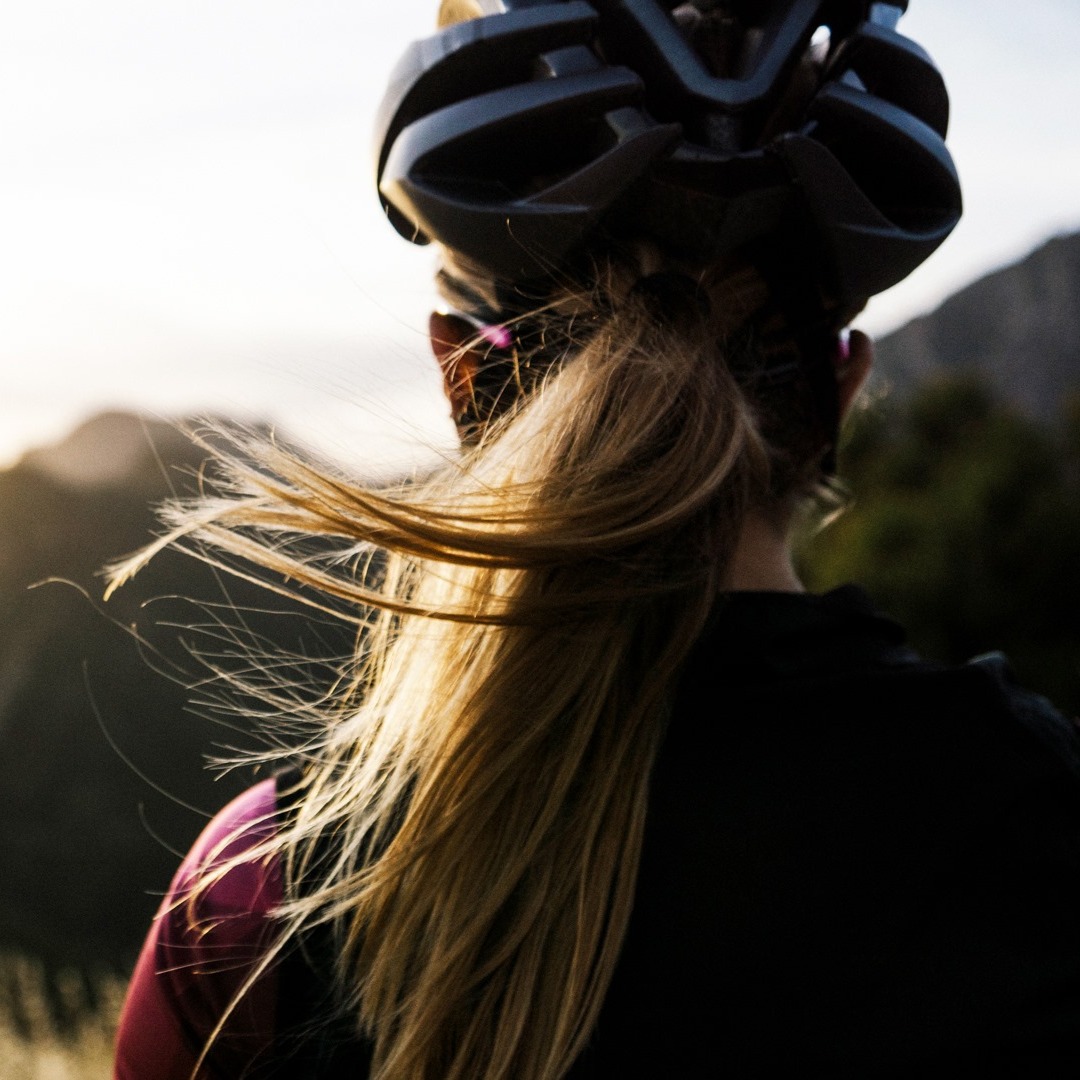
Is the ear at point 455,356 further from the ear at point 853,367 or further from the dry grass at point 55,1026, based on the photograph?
the dry grass at point 55,1026

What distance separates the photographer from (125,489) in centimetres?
2177

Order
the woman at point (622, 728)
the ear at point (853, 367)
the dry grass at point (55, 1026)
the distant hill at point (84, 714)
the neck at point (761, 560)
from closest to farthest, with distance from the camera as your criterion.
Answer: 1. the woman at point (622, 728)
2. the neck at point (761, 560)
3. the ear at point (853, 367)
4. the dry grass at point (55, 1026)
5. the distant hill at point (84, 714)

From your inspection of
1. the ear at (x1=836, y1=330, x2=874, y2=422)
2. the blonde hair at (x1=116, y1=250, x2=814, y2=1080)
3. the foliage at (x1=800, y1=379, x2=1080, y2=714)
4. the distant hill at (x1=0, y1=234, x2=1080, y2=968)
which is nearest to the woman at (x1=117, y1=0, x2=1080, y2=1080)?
the blonde hair at (x1=116, y1=250, x2=814, y2=1080)

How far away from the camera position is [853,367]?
179cm

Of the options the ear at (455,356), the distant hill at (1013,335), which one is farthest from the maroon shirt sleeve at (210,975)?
the distant hill at (1013,335)

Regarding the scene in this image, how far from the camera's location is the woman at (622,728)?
41.0 inches

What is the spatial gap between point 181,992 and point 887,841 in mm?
925

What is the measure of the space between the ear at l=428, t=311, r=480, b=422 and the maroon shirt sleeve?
2.31ft

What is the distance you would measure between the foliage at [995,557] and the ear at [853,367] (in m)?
11.7

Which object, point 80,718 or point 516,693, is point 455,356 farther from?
point 80,718

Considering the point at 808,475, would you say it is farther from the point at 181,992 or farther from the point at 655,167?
the point at 181,992

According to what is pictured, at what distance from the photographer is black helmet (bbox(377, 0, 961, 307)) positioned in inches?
59.3

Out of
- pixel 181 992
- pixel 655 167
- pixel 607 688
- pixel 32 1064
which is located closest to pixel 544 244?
pixel 655 167

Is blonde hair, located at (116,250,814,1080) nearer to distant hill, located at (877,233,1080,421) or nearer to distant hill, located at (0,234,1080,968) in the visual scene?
distant hill, located at (0,234,1080,968)
